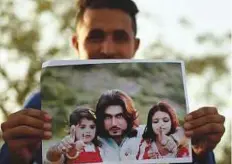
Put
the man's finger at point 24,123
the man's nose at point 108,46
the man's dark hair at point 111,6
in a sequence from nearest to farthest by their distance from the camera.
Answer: the man's finger at point 24,123 → the man's nose at point 108,46 → the man's dark hair at point 111,6

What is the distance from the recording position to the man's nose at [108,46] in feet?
5.52

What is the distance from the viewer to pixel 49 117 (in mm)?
1494

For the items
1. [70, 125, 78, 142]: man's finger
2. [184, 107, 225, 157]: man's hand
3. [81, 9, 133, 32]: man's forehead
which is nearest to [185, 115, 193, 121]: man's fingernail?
[184, 107, 225, 157]: man's hand

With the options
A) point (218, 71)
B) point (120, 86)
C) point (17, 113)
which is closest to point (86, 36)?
point (120, 86)

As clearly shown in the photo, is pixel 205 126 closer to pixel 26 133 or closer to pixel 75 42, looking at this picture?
pixel 26 133

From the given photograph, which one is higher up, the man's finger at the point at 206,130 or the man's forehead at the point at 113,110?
the man's forehead at the point at 113,110

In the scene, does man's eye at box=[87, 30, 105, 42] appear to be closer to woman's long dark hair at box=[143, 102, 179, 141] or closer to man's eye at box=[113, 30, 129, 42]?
man's eye at box=[113, 30, 129, 42]

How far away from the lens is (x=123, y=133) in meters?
1.55

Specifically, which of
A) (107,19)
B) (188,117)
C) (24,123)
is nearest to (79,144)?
(24,123)

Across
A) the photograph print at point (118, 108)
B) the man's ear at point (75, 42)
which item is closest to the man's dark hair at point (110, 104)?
the photograph print at point (118, 108)

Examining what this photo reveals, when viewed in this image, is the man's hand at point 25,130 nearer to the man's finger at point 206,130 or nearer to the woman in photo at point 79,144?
the woman in photo at point 79,144

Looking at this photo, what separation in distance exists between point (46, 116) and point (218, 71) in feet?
30.1

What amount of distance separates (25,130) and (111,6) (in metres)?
0.46

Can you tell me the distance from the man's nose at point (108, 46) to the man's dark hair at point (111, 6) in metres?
0.10
